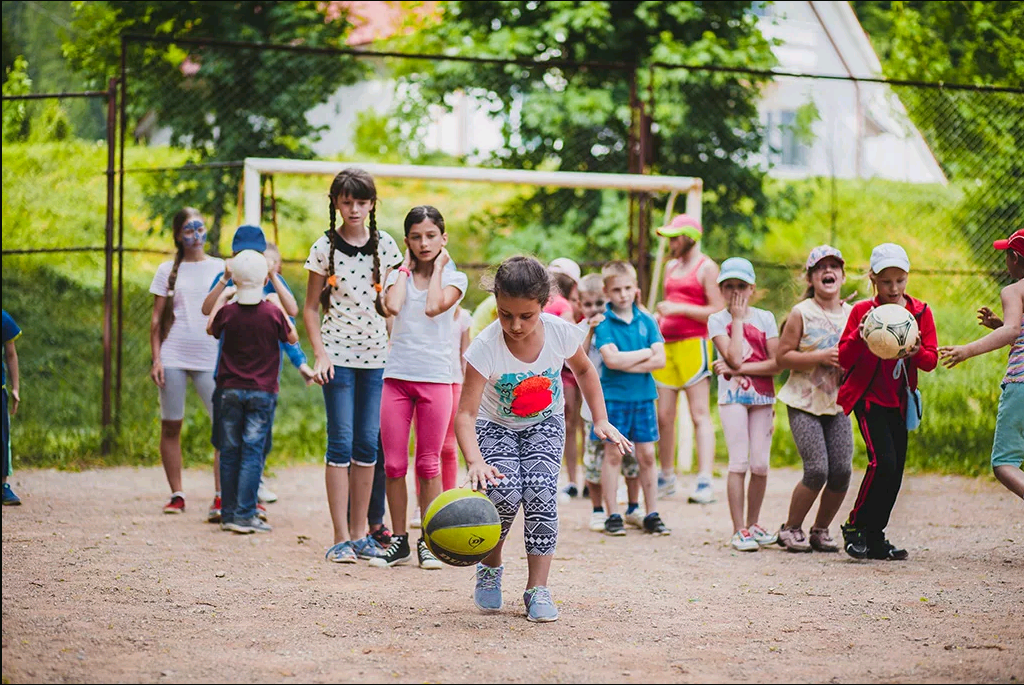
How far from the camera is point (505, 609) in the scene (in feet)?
15.7

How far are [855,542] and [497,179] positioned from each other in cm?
467

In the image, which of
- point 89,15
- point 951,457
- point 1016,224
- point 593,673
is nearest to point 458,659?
point 593,673

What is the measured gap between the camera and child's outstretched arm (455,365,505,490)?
172 inches

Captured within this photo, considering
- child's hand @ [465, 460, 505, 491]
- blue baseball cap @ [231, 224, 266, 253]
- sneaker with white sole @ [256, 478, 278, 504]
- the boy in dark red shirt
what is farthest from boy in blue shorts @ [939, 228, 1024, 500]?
sneaker with white sole @ [256, 478, 278, 504]

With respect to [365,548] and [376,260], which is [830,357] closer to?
[376,260]

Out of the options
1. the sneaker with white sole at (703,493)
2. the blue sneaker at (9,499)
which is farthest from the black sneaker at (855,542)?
the blue sneaker at (9,499)

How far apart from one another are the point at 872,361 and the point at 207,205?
25.0 ft

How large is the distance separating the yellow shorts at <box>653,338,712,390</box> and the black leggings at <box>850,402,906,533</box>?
6.93ft

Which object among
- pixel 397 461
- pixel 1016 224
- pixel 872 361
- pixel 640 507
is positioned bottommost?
pixel 640 507

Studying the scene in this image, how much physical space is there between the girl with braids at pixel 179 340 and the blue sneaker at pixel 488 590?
2989 millimetres

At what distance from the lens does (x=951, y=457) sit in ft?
31.7

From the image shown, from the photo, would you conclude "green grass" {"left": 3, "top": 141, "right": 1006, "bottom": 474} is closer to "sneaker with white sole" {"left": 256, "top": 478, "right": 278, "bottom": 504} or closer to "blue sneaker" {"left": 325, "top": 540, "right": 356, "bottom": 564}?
"sneaker with white sole" {"left": 256, "top": 478, "right": 278, "bottom": 504}

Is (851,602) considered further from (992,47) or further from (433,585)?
(992,47)

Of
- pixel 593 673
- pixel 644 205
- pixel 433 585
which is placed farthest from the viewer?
pixel 644 205
